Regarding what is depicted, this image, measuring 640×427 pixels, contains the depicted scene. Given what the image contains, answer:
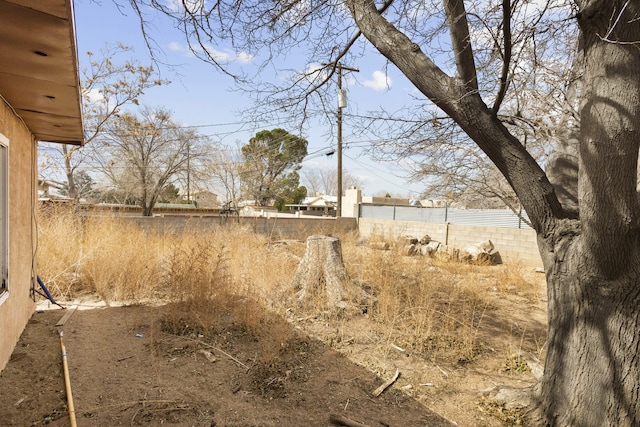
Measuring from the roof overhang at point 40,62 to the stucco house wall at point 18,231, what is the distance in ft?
0.74

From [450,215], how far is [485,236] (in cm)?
286

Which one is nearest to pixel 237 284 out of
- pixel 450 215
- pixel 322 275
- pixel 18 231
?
pixel 322 275

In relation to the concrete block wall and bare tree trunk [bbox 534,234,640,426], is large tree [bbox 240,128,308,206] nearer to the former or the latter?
the concrete block wall

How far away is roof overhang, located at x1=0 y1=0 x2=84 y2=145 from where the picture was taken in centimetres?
167

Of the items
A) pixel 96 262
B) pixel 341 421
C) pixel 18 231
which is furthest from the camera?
pixel 96 262

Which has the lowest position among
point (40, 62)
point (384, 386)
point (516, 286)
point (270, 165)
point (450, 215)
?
point (384, 386)

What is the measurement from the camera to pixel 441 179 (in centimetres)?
652

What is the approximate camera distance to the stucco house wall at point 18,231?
3158mm

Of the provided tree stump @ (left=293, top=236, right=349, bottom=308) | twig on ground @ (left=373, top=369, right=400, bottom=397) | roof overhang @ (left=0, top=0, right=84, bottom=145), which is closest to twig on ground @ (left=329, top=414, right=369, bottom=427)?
twig on ground @ (left=373, top=369, right=400, bottom=397)

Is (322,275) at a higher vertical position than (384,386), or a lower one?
higher

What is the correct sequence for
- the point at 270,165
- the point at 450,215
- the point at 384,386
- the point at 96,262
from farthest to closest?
the point at 270,165
the point at 450,215
the point at 96,262
the point at 384,386

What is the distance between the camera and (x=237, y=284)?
17.2 ft

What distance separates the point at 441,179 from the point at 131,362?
18.1 feet

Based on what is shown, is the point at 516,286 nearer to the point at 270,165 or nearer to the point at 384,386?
the point at 384,386
